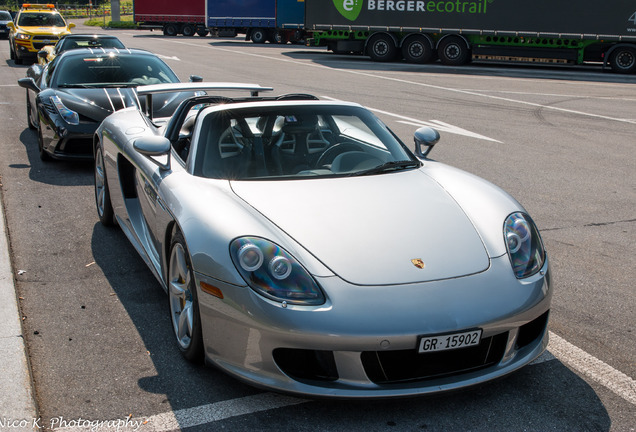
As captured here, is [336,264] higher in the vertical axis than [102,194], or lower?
higher

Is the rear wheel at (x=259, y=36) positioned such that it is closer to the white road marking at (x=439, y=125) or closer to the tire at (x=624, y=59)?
the tire at (x=624, y=59)

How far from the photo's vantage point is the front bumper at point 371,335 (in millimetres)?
3061

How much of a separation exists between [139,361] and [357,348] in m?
1.33

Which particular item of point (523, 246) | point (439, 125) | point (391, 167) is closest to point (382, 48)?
point (439, 125)

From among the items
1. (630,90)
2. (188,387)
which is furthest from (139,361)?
(630,90)

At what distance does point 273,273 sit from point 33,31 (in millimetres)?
23194

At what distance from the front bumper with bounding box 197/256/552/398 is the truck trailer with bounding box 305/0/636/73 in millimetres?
23343

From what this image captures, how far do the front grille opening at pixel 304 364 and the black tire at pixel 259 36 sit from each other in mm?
41868

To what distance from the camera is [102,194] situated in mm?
6160

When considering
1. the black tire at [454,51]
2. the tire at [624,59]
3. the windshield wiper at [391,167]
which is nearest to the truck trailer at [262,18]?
the black tire at [454,51]

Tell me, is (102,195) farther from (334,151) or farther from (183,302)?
(183,302)

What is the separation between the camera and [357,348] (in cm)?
304

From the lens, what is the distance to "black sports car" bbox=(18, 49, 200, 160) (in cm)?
823

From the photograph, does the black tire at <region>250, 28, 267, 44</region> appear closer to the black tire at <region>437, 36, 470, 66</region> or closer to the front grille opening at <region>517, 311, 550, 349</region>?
the black tire at <region>437, 36, 470, 66</region>
